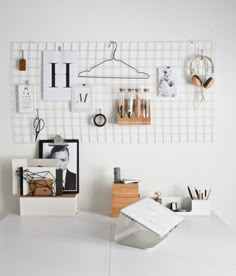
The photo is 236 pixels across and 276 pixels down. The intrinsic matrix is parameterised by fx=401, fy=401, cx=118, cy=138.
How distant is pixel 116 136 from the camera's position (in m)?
2.29

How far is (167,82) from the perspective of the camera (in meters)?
2.26

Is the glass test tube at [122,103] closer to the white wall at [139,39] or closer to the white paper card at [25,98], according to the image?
the white wall at [139,39]

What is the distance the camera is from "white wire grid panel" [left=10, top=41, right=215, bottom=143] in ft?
7.45

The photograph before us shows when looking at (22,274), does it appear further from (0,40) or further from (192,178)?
(0,40)

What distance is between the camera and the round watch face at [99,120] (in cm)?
227

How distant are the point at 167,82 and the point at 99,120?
440mm

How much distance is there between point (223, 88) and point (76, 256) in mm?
1293

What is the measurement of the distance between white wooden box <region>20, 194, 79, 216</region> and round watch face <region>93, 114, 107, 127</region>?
45 centimetres

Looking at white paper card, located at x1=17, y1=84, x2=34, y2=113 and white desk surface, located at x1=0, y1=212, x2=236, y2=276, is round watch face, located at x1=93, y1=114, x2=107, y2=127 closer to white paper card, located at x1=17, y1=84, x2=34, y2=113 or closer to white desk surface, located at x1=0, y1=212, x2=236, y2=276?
white paper card, located at x1=17, y1=84, x2=34, y2=113

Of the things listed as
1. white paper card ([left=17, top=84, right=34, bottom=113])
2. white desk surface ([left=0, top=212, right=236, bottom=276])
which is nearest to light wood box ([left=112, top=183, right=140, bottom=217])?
white desk surface ([left=0, top=212, right=236, bottom=276])

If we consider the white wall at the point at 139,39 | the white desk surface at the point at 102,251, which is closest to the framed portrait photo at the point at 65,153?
the white wall at the point at 139,39

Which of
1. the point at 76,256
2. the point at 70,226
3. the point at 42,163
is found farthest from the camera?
the point at 42,163

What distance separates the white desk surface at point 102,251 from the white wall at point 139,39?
1.17ft

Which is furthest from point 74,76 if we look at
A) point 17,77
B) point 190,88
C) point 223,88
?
point 223,88
